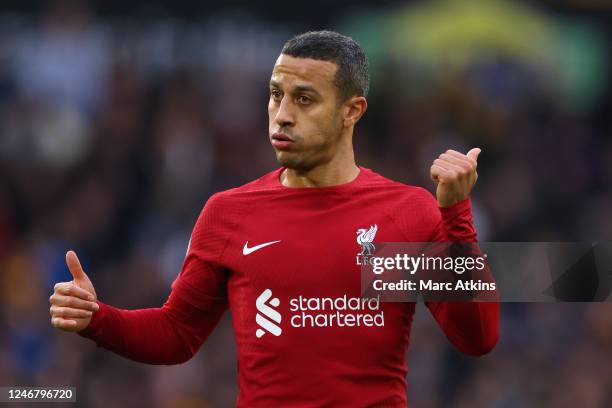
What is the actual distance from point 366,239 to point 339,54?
0.73 meters

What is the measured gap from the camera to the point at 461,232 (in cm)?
463

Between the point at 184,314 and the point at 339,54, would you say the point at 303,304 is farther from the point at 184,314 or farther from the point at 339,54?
the point at 339,54

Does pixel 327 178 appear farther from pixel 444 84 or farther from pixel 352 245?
pixel 444 84

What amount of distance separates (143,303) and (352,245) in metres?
6.26

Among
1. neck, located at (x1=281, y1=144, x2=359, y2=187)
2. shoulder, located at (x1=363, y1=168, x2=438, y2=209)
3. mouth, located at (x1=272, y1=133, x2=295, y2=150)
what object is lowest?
shoulder, located at (x1=363, y1=168, x2=438, y2=209)

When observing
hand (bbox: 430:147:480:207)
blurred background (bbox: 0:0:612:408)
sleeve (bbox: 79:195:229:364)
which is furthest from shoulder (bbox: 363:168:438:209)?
blurred background (bbox: 0:0:612:408)

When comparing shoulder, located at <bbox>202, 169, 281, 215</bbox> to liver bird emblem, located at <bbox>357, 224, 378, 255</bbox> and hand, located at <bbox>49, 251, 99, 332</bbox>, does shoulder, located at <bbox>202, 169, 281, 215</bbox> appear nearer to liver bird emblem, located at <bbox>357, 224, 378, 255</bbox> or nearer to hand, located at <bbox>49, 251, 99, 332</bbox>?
liver bird emblem, located at <bbox>357, 224, 378, 255</bbox>

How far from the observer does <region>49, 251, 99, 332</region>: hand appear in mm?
4742

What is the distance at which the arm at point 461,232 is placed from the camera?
4.56 meters

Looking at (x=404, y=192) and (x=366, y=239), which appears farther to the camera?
(x=404, y=192)

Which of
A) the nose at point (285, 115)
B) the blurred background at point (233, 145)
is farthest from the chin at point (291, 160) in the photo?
the blurred background at point (233, 145)

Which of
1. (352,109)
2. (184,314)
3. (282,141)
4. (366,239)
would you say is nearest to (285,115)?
(282,141)

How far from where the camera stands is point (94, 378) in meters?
10.4

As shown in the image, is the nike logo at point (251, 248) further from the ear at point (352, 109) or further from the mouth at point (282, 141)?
the ear at point (352, 109)
